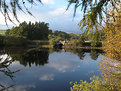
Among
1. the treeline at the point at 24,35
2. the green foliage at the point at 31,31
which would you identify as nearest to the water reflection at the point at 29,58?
the treeline at the point at 24,35

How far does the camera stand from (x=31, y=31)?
212ft

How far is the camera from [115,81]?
23.2ft

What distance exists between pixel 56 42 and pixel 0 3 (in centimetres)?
5945

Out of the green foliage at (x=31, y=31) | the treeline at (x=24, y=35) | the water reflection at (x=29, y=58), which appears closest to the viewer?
the water reflection at (x=29, y=58)

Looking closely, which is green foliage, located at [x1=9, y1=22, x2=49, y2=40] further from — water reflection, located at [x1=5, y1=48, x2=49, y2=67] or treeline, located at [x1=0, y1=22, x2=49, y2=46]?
water reflection, located at [x1=5, y1=48, x2=49, y2=67]

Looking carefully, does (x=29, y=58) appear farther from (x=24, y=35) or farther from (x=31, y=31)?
(x=31, y=31)

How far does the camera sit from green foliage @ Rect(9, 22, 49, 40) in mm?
60287

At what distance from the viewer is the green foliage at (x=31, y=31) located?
198 feet

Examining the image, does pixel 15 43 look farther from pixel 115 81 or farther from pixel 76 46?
pixel 115 81

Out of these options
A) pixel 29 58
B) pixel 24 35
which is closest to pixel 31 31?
pixel 24 35

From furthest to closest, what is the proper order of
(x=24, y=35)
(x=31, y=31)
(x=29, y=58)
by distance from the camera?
1. (x=31, y=31)
2. (x=24, y=35)
3. (x=29, y=58)

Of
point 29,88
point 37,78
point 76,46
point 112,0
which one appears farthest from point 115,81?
point 76,46

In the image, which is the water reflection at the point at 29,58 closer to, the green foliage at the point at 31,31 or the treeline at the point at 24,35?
the treeline at the point at 24,35

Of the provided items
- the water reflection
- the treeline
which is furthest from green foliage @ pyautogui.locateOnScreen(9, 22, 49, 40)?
the water reflection
